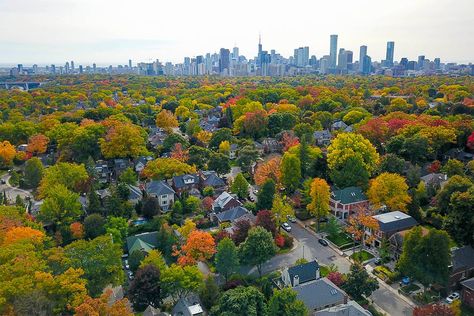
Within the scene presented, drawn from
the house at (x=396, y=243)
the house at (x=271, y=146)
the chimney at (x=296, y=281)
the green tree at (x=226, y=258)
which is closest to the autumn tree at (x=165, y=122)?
the house at (x=271, y=146)

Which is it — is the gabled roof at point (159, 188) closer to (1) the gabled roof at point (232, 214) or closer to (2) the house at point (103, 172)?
(1) the gabled roof at point (232, 214)

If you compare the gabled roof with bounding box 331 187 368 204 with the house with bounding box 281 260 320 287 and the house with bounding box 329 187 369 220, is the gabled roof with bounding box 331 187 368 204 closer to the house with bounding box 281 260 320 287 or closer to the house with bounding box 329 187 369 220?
the house with bounding box 329 187 369 220

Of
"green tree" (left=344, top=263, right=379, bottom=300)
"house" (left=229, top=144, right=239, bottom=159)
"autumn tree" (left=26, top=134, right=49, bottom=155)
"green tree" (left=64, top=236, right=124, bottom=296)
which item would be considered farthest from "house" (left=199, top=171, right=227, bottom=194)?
"autumn tree" (left=26, top=134, right=49, bottom=155)

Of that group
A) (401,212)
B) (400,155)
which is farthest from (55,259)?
(400,155)

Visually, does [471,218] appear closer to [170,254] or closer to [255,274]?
[255,274]

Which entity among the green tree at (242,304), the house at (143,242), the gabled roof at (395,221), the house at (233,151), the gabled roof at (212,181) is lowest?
the house at (143,242)

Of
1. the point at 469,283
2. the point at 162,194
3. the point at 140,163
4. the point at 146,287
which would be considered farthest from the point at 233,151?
the point at 469,283
